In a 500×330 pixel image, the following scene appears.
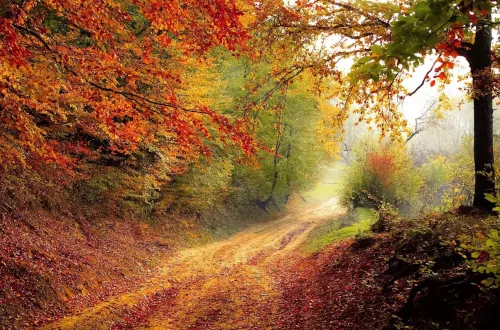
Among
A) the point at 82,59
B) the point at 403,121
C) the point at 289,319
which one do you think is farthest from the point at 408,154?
the point at 82,59

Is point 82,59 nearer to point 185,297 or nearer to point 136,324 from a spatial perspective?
point 136,324

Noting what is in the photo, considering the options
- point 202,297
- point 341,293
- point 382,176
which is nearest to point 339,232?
point 382,176

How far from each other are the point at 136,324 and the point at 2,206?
5.24m

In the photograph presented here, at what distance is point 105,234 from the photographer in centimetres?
1273

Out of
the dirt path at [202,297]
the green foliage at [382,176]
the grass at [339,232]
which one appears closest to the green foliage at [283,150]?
the green foliage at [382,176]

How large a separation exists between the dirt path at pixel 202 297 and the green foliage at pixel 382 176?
10.1 meters

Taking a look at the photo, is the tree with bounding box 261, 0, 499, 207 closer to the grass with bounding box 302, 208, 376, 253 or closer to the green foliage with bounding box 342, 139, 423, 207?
the grass with bounding box 302, 208, 376, 253

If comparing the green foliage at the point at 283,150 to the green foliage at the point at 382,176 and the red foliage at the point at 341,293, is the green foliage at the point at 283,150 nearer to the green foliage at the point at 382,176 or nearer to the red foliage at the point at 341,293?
the green foliage at the point at 382,176

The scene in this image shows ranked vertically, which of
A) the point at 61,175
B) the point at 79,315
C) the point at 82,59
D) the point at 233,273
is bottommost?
the point at 233,273

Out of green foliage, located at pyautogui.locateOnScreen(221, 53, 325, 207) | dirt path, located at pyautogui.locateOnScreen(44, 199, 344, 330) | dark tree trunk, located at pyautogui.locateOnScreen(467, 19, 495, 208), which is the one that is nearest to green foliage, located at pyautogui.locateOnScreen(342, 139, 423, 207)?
green foliage, located at pyautogui.locateOnScreen(221, 53, 325, 207)

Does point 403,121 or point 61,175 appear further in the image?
point 61,175

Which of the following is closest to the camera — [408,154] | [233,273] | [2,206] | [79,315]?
[79,315]

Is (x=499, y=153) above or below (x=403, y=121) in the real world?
below

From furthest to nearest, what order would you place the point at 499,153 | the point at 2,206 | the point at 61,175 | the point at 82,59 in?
the point at 499,153
the point at 61,175
the point at 2,206
the point at 82,59
